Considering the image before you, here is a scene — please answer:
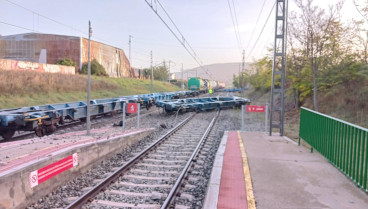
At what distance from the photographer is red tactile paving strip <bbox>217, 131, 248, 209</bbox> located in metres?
4.18

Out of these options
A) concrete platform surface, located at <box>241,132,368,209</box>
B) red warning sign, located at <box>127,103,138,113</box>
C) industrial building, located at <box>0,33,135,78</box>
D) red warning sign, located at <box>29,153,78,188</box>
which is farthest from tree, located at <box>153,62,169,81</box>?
red warning sign, located at <box>29,153,78,188</box>

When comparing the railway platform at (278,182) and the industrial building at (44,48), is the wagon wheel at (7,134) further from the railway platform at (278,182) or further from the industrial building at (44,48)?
the industrial building at (44,48)

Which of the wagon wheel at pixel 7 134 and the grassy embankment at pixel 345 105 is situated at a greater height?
the grassy embankment at pixel 345 105

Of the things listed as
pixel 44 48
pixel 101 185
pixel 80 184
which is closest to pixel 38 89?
pixel 80 184

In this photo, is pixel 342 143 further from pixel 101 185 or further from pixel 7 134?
pixel 7 134

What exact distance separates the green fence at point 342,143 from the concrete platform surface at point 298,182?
0.20m

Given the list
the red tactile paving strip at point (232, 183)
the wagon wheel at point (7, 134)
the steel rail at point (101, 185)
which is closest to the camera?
the red tactile paving strip at point (232, 183)

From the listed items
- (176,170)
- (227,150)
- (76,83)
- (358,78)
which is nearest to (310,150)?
(227,150)

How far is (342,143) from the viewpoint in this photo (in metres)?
5.45

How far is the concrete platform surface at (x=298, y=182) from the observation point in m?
4.25

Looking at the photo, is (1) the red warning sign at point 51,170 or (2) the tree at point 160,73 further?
(2) the tree at point 160,73

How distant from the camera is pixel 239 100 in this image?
24.4m

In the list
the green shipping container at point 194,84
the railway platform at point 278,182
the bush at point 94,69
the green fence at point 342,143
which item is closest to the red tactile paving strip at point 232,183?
the railway platform at point 278,182

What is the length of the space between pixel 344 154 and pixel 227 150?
3.10 m
